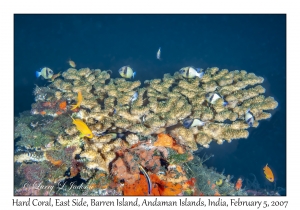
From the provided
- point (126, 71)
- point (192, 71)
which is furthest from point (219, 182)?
point (126, 71)

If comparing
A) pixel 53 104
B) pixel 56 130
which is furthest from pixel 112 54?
pixel 56 130

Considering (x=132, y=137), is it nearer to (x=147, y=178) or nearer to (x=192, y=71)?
(x=147, y=178)

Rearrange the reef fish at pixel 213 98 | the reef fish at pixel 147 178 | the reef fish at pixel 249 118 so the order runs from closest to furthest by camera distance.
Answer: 1. the reef fish at pixel 147 178
2. the reef fish at pixel 249 118
3. the reef fish at pixel 213 98

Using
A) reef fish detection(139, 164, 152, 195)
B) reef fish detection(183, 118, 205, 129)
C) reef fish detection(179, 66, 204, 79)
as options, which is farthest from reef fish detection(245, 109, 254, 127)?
reef fish detection(139, 164, 152, 195)

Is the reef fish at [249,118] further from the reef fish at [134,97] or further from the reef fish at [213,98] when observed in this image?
the reef fish at [134,97]

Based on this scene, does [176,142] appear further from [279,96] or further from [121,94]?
[279,96]

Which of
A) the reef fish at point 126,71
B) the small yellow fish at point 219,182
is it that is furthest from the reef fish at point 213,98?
the small yellow fish at point 219,182

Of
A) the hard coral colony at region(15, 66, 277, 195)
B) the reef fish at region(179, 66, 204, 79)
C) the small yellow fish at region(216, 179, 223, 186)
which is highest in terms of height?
the reef fish at region(179, 66, 204, 79)

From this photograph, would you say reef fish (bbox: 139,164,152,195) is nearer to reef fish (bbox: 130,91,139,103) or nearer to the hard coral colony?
the hard coral colony
